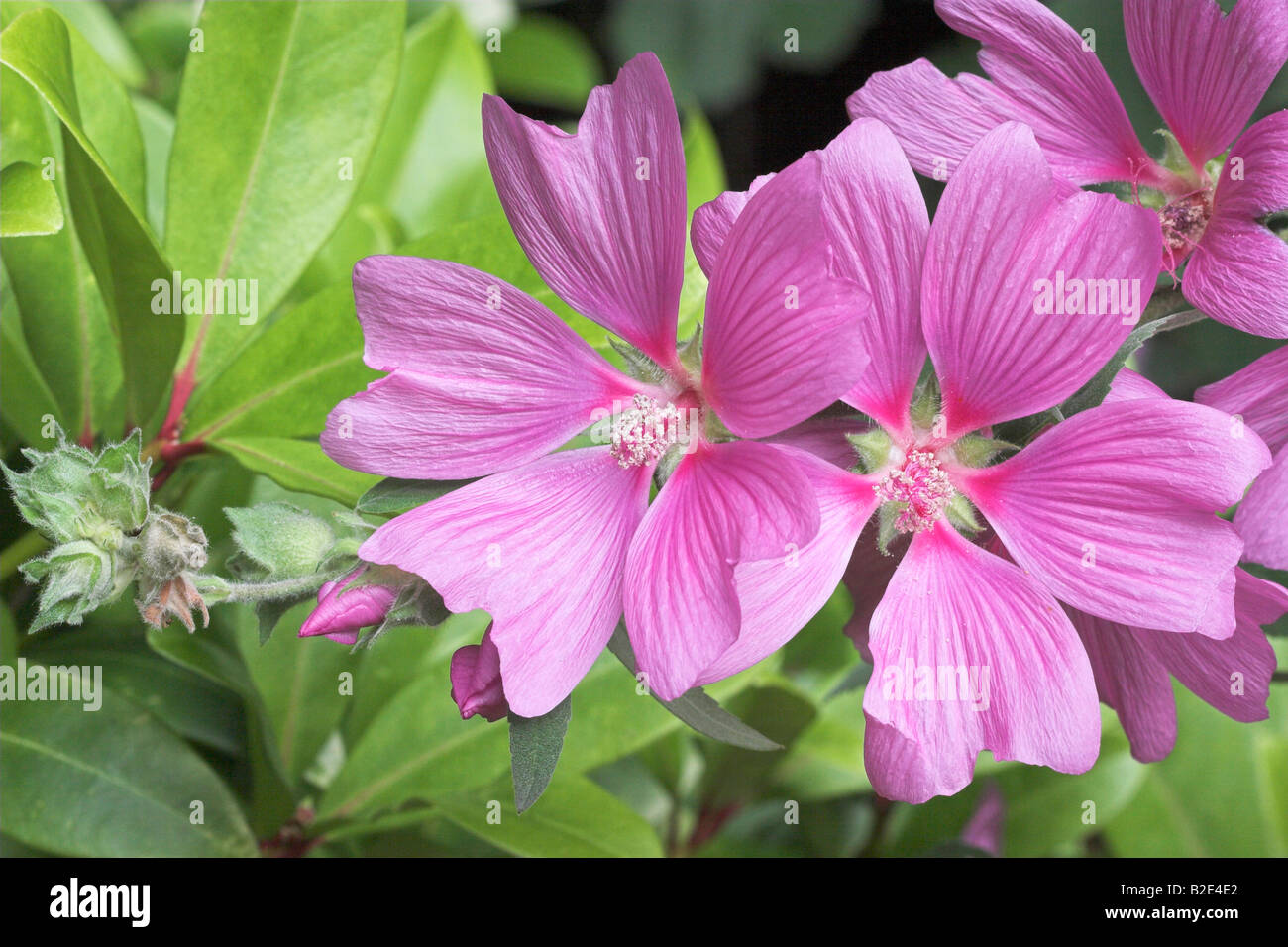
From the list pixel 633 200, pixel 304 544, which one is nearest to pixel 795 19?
Answer: pixel 633 200

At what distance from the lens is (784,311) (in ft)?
1.66

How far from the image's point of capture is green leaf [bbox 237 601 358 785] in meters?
0.90

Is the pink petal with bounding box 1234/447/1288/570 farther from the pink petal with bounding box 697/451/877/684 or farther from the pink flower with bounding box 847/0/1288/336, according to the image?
the pink petal with bounding box 697/451/877/684

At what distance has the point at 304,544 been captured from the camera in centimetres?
57

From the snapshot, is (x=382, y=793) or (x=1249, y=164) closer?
(x=1249, y=164)

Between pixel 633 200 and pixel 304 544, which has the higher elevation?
pixel 633 200

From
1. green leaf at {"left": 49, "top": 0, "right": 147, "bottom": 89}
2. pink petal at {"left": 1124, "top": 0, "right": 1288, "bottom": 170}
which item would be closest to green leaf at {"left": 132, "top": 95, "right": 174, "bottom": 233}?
green leaf at {"left": 49, "top": 0, "right": 147, "bottom": 89}

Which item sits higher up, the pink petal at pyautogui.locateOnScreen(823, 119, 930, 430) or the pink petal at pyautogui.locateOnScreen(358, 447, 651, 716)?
the pink petal at pyautogui.locateOnScreen(823, 119, 930, 430)

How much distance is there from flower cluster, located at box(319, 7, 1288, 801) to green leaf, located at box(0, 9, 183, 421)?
0.26m

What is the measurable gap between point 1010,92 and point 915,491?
253mm

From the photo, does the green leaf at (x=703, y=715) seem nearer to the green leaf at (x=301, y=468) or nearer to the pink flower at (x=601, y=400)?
the pink flower at (x=601, y=400)

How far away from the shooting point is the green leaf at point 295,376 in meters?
0.85

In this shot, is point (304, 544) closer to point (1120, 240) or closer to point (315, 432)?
point (315, 432)
